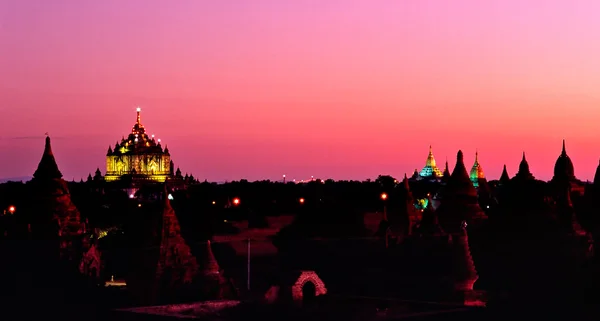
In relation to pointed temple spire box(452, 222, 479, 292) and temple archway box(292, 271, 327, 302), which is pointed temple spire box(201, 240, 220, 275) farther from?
pointed temple spire box(452, 222, 479, 292)

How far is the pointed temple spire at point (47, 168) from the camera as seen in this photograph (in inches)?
2434

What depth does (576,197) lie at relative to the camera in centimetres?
6962

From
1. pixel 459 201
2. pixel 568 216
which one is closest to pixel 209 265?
pixel 568 216

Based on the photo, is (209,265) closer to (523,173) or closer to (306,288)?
(306,288)

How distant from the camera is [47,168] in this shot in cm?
6194

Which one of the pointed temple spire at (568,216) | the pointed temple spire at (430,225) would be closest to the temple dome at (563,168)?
the pointed temple spire at (430,225)

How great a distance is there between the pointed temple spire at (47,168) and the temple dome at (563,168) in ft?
87.3

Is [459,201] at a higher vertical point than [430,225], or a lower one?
higher

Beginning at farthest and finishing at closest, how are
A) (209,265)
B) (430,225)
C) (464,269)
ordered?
(430,225), (209,265), (464,269)

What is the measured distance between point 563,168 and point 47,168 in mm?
28301

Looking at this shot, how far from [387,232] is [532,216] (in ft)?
62.1

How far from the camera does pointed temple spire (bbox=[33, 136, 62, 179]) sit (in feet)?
203

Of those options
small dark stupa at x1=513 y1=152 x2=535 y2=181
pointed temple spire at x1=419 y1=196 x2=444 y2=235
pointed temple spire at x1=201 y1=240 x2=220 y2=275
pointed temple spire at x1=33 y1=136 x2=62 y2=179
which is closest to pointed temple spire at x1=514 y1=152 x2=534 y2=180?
small dark stupa at x1=513 y1=152 x2=535 y2=181

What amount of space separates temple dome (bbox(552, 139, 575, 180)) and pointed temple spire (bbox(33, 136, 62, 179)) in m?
26.6
